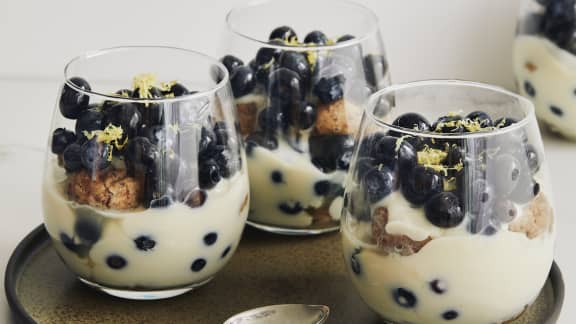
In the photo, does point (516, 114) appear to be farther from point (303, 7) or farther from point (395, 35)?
point (395, 35)

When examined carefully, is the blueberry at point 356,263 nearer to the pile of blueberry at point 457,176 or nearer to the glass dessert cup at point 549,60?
the pile of blueberry at point 457,176

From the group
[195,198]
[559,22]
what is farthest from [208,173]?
[559,22]

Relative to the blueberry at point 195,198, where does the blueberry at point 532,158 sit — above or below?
above

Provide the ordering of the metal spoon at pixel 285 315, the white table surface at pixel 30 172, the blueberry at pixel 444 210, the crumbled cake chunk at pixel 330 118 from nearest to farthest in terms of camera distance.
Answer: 1. the blueberry at pixel 444 210
2. the metal spoon at pixel 285 315
3. the crumbled cake chunk at pixel 330 118
4. the white table surface at pixel 30 172

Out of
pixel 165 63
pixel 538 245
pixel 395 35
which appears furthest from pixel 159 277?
pixel 395 35

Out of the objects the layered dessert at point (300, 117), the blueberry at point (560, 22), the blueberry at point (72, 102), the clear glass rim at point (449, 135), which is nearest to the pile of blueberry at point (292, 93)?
the layered dessert at point (300, 117)

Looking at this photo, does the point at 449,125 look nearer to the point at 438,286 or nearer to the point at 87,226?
the point at 438,286
